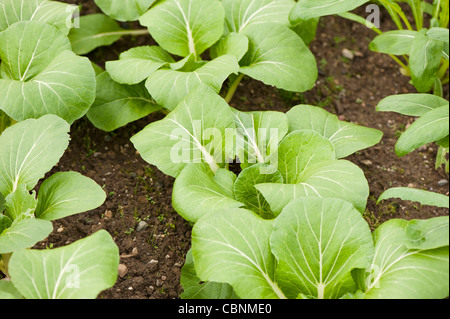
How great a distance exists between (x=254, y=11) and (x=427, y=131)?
1117 mm

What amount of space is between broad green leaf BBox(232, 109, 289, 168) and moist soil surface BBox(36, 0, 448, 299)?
42cm

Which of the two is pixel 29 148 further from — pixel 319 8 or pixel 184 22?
pixel 319 8

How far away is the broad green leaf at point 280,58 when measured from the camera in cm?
238

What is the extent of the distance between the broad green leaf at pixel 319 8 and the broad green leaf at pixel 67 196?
1.13 m

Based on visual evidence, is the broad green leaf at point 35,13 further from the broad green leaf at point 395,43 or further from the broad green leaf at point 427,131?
the broad green leaf at point 427,131

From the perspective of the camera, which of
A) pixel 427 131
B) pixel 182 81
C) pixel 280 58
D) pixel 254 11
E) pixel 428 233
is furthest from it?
pixel 254 11

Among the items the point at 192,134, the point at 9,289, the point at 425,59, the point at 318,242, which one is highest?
the point at 425,59

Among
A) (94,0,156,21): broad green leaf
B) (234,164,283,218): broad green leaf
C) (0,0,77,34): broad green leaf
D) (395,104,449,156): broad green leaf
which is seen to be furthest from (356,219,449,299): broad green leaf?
(0,0,77,34): broad green leaf

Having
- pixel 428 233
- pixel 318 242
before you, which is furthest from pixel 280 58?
pixel 428 233

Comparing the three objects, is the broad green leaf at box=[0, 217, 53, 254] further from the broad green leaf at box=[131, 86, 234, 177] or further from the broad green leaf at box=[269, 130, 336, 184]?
the broad green leaf at box=[269, 130, 336, 184]

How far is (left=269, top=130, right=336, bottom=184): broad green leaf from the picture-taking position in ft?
6.61

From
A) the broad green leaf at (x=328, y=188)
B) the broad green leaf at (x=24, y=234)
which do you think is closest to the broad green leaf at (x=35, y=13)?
the broad green leaf at (x=24, y=234)

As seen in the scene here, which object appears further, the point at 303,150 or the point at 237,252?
the point at 303,150

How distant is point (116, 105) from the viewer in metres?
2.45
